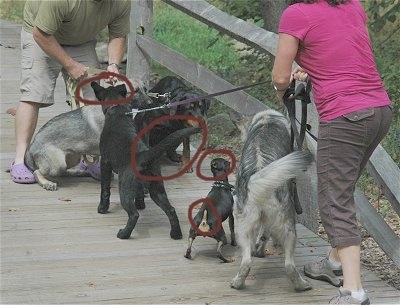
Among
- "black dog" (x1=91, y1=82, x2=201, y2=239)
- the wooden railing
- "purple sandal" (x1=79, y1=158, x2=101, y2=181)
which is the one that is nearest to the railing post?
the wooden railing

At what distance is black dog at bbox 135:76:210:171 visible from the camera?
670cm

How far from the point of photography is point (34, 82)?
260 inches

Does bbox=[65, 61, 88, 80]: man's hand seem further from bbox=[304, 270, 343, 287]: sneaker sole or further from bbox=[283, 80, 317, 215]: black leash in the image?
bbox=[304, 270, 343, 287]: sneaker sole

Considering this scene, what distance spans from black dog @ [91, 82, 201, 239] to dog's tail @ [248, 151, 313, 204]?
0.97 m

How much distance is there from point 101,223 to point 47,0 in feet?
5.61

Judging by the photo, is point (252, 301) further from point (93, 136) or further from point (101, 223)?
point (93, 136)

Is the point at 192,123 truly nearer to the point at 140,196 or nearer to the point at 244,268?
the point at 140,196

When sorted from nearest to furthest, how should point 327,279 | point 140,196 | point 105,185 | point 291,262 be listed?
point 291,262 < point 327,279 < point 105,185 < point 140,196

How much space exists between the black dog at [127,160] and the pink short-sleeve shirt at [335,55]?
1.30 metres

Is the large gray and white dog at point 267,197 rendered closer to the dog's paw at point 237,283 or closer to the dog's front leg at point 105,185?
the dog's paw at point 237,283

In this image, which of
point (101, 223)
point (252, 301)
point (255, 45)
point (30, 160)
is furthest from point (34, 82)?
point (252, 301)

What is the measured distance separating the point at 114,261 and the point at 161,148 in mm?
775

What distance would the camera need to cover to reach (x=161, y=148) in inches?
208

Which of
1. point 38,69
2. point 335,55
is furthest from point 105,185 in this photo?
point 335,55
